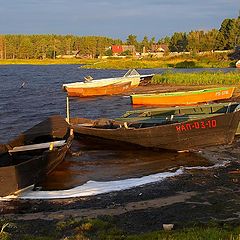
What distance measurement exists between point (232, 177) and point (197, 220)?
14.0 feet

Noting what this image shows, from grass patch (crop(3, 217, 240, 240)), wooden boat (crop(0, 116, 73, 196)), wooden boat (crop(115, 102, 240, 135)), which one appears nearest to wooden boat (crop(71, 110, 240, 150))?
wooden boat (crop(115, 102, 240, 135))

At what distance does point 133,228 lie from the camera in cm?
888

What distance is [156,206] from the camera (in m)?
10.5

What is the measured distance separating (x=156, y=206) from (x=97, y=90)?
103ft

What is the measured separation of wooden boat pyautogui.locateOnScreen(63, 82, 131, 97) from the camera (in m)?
40.8

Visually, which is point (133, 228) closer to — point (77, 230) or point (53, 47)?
point (77, 230)

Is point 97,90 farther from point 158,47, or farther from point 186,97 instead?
point 158,47

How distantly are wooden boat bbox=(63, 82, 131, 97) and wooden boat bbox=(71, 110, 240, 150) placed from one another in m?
23.3

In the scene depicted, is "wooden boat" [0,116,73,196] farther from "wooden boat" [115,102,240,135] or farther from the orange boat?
the orange boat

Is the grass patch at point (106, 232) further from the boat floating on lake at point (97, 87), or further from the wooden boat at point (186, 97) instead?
the boat floating on lake at point (97, 87)

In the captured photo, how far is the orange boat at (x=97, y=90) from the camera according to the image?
40.8 m

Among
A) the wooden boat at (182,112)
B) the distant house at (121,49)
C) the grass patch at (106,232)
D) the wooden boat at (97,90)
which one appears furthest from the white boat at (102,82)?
the distant house at (121,49)

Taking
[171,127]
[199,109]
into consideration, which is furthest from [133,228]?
[199,109]

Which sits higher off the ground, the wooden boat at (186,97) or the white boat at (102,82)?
the white boat at (102,82)
